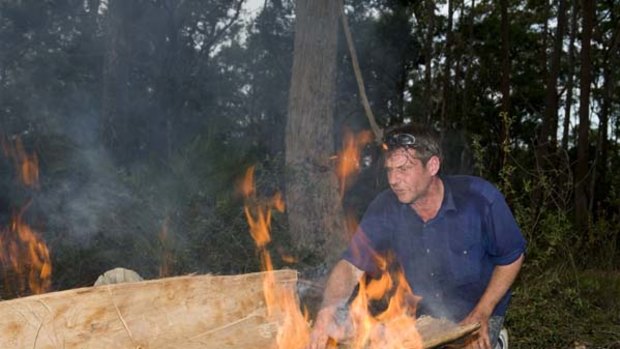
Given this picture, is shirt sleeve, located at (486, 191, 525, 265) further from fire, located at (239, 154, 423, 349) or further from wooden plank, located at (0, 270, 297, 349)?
wooden plank, located at (0, 270, 297, 349)

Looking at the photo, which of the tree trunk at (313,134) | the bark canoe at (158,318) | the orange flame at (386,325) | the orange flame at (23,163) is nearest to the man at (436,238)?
the orange flame at (386,325)

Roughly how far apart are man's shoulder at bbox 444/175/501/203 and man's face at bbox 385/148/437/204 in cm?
21

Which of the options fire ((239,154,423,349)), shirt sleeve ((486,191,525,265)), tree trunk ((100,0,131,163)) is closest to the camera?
fire ((239,154,423,349))

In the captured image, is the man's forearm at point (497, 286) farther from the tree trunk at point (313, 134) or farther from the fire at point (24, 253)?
the fire at point (24, 253)

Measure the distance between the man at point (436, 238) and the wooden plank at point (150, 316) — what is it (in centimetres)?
38

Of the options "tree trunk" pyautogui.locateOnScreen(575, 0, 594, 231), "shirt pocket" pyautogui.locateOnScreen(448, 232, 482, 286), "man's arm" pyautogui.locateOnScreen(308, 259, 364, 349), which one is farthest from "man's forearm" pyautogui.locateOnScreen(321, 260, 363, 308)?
"tree trunk" pyautogui.locateOnScreen(575, 0, 594, 231)

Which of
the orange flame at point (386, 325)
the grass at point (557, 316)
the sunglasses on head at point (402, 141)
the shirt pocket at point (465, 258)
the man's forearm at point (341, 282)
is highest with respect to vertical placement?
the sunglasses on head at point (402, 141)

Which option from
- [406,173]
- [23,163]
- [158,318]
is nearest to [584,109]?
[23,163]

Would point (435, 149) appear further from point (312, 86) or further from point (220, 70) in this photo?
point (220, 70)

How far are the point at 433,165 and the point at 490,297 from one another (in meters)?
0.69

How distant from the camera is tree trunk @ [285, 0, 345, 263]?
21.1ft

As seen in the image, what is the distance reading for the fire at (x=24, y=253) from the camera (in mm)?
5578

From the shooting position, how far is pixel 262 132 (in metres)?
24.8

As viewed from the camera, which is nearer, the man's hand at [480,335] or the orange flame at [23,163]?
the man's hand at [480,335]
